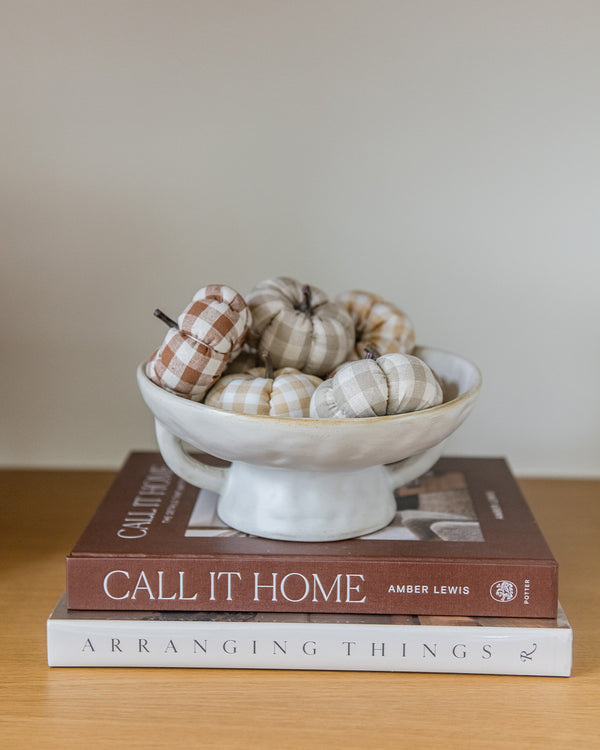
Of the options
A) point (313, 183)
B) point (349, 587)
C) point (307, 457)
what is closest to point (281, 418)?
point (307, 457)

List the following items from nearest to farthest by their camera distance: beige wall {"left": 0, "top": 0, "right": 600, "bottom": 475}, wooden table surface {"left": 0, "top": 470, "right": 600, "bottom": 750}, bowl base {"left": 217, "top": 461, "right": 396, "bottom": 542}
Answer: wooden table surface {"left": 0, "top": 470, "right": 600, "bottom": 750}, bowl base {"left": 217, "top": 461, "right": 396, "bottom": 542}, beige wall {"left": 0, "top": 0, "right": 600, "bottom": 475}

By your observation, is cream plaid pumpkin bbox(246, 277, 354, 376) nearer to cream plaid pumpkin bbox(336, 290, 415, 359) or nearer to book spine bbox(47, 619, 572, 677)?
cream plaid pumpkin bbox(336, 290, 415, 359)

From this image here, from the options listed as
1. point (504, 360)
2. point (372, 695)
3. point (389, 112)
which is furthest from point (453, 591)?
point (389, 112)

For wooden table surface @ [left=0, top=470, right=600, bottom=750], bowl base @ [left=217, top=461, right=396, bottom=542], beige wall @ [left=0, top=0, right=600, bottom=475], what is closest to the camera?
wooden table surface @ [left=0, top=470, right=600, bottom=750]

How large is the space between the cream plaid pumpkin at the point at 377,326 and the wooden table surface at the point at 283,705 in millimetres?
259

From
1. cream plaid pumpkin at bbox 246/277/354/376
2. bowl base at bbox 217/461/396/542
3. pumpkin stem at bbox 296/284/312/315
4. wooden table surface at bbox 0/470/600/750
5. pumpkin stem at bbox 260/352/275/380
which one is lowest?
wooden table surface at bbox 0/470/600/750

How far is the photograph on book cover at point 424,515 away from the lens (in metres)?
0.69

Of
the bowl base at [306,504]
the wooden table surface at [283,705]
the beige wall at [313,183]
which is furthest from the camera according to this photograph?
the beige wall at [313,183]

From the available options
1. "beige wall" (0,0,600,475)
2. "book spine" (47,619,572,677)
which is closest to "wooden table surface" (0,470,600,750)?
"book spine" (47,619,572,677)

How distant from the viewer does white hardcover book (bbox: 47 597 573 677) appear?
621 millimetres

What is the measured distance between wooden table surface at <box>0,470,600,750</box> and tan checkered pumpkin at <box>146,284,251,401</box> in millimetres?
210

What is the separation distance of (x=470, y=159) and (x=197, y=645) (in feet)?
1.98

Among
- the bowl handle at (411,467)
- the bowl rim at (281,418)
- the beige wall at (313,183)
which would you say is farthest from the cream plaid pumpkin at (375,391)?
the beige wall at (313,183)

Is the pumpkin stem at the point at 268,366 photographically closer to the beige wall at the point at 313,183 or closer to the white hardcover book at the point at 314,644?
the white hardcover book at the point at 314,644
